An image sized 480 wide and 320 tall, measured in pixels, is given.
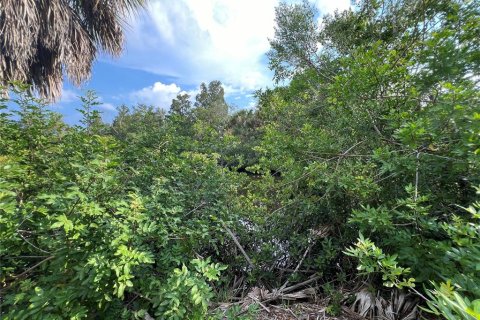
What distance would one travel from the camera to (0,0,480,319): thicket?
155cm

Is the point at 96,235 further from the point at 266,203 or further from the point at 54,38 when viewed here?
the point at 54,38

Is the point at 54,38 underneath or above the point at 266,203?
above

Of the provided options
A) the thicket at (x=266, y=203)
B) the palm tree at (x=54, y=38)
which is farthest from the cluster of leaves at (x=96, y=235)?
the palm tree at (x=54, y=38)

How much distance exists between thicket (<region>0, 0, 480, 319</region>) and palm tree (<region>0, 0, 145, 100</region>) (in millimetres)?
2736

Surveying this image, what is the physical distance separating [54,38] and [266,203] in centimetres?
492

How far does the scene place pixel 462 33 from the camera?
2076 millimetres

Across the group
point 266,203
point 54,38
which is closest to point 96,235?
point 266,203

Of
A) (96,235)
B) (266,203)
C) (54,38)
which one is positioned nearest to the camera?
(96,235)

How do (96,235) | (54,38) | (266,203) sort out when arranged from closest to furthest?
(96,235), (266,203), (54,38)

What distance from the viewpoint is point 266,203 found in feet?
9.88

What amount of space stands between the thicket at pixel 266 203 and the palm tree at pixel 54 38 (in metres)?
2.74

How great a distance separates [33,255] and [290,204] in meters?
A: 2.11

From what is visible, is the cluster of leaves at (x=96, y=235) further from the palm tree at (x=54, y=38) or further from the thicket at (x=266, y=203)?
the palm tree at (x=54, y=38)

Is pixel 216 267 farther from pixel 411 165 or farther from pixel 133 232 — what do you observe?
pixel 411 165
